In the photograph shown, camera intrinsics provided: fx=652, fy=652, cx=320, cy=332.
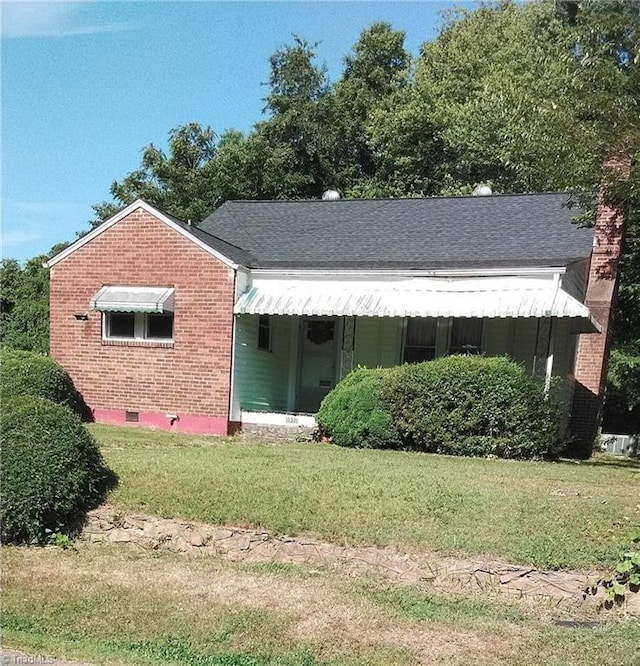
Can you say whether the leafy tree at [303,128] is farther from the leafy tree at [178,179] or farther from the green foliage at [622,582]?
the green foliage at [622,582]

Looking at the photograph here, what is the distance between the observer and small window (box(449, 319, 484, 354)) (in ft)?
43.3

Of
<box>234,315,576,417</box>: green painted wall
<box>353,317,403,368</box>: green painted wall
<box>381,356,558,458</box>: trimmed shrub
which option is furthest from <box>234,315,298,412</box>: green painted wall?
<box>381,356,558,458</box>: trimmed shrub

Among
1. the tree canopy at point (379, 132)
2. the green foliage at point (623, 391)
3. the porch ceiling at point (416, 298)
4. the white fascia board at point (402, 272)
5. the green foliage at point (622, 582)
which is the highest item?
the tree canopy at point (379, 132)

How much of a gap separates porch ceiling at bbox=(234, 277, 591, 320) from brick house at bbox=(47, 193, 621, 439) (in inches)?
1.2

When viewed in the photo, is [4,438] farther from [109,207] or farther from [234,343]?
[109,207]

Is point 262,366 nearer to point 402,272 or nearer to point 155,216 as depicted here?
point 402,272

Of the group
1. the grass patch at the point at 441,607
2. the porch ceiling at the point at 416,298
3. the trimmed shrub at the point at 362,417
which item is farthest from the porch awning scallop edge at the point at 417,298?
the grass patch at the point at 441,607

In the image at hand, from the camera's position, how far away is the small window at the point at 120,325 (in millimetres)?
13234

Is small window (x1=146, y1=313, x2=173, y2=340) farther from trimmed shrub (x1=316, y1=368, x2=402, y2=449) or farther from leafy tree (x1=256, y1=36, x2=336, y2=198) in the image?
leafy tree (x1=256, y1=36, x2=336, y2=198)

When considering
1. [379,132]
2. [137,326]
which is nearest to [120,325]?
[137,326]

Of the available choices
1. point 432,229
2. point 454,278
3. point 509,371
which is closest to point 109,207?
point 432,229

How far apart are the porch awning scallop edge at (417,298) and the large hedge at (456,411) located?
4.21ft

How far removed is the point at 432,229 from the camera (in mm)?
14750

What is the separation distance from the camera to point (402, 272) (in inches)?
500
